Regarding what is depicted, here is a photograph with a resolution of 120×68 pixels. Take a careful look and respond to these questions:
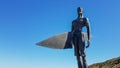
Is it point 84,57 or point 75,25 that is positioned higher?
point 75,25

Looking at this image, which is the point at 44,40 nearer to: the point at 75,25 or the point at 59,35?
the point at 59,35

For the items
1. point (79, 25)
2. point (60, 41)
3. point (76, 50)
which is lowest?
point (76, 50)

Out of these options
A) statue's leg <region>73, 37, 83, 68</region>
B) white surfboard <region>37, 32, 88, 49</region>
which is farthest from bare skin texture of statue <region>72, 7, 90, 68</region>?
white surfboard <region>37, 32, 88, 49</region>

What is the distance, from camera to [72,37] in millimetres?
19250

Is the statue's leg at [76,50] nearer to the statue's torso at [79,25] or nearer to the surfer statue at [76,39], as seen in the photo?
the surfer statue at [76,39]

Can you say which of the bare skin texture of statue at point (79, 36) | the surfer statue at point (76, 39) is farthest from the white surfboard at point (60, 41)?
the bare skin texture of statue at point (79, 36)

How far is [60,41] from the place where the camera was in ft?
62.6

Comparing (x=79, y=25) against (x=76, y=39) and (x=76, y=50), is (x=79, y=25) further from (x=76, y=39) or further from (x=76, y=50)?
(x=76, y=50)

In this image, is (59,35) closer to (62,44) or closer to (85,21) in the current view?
(62,44)

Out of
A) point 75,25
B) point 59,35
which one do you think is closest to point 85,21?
point 75,25

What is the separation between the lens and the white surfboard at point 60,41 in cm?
1880

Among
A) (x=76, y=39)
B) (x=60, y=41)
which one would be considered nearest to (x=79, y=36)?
(x=76, y=39)

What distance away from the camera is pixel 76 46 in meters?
19.2

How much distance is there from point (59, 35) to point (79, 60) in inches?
78.9
